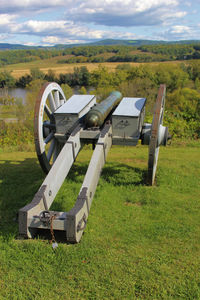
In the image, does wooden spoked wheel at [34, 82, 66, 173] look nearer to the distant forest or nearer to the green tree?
the green tree

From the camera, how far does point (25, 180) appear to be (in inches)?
270

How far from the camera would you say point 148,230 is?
180 inches

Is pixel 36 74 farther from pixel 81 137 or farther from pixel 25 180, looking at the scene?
pixel 81 137

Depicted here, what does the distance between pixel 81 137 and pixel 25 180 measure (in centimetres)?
238

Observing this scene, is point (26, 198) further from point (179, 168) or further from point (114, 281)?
point (179, 168)

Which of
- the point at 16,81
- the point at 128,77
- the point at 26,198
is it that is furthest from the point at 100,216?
the point at 16,81

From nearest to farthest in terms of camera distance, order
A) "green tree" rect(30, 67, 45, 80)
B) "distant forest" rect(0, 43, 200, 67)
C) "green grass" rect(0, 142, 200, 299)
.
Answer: "green grass" rect(0, 142, 200, 299)
"green tree" rect(30, 67, 45, 80)
"distant forest" rect(0, 43, 200, 67)

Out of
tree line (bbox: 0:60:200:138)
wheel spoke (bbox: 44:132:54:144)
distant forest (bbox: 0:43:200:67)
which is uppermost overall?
distant forest (bbox: 0:43:200:67)

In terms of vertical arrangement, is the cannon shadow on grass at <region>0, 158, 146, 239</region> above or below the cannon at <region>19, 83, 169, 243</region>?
below

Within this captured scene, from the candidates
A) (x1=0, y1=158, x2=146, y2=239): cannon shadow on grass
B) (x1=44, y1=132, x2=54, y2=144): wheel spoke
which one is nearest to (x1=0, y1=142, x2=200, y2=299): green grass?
(x1=0, y1=158, x2=146, y2=239): cannon shadow on grass

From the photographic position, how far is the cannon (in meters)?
3.53

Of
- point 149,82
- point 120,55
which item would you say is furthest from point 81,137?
point 120,55

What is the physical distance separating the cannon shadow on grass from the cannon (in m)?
0.83

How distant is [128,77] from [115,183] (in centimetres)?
4669
